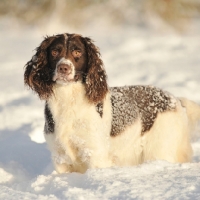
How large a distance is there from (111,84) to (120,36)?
10.4 feet

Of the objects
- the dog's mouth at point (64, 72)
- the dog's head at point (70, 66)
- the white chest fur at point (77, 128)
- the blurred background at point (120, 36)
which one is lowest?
the white chest fur at point (77, 128)

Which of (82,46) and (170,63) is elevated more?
(170,63)

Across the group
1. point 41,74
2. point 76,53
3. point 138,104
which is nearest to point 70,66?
point 76,53

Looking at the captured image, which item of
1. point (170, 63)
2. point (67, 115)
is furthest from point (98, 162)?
point (170, 63)

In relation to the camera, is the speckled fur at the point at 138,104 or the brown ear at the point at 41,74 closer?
the brown ear at the point at 41,74

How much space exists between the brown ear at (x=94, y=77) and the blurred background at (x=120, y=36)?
4326 mm

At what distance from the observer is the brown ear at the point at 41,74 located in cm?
475

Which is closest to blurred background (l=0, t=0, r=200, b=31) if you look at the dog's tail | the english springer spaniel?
the dog's tail

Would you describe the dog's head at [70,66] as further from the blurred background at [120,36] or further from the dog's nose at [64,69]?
the blurred background at [120,36]

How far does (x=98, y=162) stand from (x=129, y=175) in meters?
0.79

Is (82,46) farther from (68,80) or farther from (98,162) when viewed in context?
(98,162)

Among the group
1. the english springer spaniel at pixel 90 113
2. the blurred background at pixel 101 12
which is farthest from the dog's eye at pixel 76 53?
the blurred background at pixel 101 12

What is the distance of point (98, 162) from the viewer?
15.6ft

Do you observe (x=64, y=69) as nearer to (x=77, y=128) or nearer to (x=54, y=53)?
(x=54, y=53)
